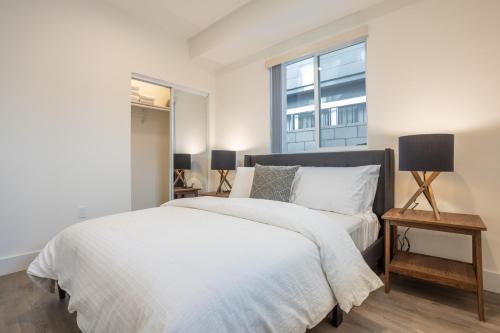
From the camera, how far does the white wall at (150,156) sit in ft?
11.5

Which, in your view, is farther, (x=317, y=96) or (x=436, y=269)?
(x=317, y=96)

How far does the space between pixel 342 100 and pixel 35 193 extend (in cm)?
323

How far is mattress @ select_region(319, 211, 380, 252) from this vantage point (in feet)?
5.77

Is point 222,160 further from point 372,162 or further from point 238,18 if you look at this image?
point 372,162

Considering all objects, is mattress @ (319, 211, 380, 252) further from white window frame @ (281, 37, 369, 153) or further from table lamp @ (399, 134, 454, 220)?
white window frame @ (281, 37, 369, 153)

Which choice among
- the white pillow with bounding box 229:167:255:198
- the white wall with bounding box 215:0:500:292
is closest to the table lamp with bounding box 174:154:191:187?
the white pillow with bounding box 229:167:255:198

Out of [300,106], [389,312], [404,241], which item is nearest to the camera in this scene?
[389,312]

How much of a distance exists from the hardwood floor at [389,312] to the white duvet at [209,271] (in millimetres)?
257

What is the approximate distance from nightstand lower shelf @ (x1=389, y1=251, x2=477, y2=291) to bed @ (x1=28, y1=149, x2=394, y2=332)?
0.27m

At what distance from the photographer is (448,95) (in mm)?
2049

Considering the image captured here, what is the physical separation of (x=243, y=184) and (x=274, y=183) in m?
0.51

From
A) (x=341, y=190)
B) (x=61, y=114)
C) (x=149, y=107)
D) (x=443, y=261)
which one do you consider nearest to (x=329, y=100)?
(x=341, y=190)

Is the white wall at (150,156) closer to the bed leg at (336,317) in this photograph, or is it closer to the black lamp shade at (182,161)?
the black lamp shade at (182,161)

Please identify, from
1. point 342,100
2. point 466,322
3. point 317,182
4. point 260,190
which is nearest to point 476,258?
point 466,322
